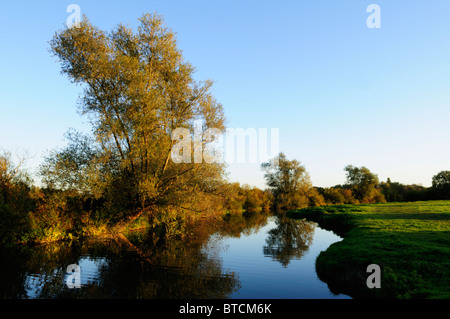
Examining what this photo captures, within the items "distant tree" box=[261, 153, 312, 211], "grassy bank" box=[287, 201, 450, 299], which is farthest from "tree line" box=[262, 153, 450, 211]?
"grassy bank" box=[287, 201, 450, 299]

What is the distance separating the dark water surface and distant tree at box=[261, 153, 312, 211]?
68404 mm

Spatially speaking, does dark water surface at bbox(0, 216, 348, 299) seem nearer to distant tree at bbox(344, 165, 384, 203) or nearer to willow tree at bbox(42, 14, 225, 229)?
willow tree at bbox(42, 14, 225, 229)

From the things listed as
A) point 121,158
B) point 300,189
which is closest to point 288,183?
point 300,189

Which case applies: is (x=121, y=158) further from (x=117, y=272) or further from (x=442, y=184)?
(x=442, y=184)

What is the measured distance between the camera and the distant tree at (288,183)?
93.6 meters

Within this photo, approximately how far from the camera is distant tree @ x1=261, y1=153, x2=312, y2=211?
93.6 meters

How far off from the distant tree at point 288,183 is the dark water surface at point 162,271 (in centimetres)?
6840

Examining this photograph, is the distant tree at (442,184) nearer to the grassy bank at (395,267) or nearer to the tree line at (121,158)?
the grassy bank at (395,267)

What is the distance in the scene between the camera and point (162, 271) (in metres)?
16.8
